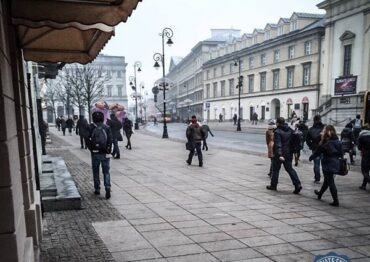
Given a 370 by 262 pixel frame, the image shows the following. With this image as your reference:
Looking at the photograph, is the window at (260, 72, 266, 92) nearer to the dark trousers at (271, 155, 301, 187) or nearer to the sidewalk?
the sidewalk

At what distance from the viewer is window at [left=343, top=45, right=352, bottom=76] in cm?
4025

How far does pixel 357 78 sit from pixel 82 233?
129 feet

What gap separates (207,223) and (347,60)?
1587 inches

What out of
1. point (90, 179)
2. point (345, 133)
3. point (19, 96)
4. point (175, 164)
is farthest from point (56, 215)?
point (345, 133)

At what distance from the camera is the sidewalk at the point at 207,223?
491 centimetres

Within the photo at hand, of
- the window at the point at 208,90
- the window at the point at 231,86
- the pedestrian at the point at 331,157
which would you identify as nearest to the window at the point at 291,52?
the window at the point at 231,86

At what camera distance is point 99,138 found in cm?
788

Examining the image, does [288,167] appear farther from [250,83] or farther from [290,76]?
[250,83]

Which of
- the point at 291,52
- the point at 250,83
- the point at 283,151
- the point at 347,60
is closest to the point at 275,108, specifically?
the point at 250,83

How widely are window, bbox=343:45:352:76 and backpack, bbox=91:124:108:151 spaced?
3883cm

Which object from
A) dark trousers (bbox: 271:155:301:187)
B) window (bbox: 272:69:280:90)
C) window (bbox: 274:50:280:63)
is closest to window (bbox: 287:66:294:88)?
window (bbox: 272:69:280:90)

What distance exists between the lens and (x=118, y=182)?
9820 millimetres

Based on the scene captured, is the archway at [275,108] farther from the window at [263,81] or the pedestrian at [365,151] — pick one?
the pedestrian at [365,151]

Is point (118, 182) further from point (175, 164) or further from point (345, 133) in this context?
point (345, 133)
